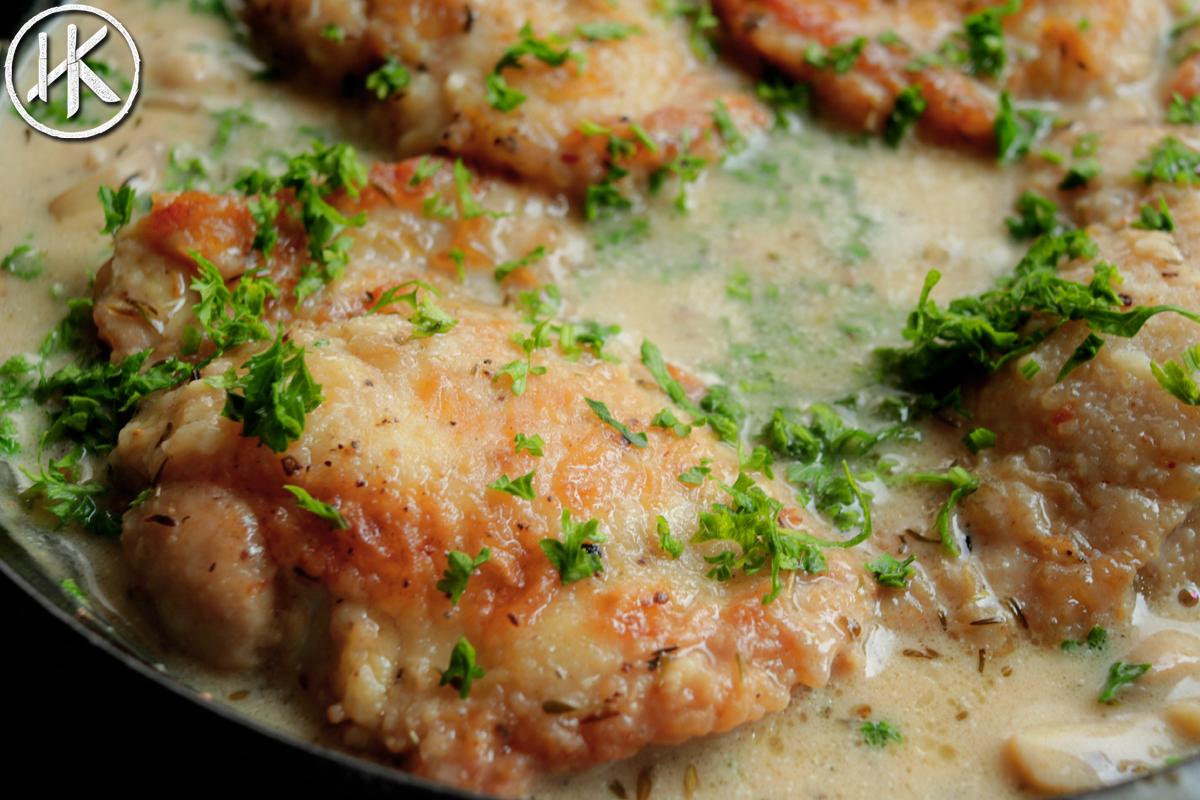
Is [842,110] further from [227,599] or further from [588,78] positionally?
[227,599]

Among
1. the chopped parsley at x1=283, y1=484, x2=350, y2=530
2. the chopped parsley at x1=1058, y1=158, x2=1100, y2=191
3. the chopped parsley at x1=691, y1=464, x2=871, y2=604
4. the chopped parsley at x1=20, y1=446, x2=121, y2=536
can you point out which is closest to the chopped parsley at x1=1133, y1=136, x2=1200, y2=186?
the chopped parsley at x1=1058, y1=158, x2=1100, y2=191

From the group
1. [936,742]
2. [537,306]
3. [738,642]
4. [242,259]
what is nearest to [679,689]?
[738,642]

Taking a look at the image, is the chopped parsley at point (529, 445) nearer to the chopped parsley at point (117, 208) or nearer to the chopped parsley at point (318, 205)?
→ the chopped parsley at point (318, 205)

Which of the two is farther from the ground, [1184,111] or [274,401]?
[1184,111]

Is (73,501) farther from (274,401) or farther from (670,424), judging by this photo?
(670,424)

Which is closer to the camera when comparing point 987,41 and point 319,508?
point 319,508

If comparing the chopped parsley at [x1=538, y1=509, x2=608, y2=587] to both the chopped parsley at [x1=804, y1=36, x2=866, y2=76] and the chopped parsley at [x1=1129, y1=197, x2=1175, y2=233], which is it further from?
the chopped parsley at [x1=804, y1=36, x2=866, y2=76]

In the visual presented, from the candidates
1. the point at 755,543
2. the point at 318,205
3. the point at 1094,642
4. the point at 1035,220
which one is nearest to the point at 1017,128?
the point at 1035,220

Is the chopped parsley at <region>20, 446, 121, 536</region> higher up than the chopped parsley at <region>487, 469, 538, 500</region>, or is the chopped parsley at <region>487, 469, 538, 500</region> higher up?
the chopped parsley at <region>487, 469, 538, 500</region>
